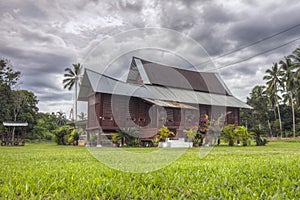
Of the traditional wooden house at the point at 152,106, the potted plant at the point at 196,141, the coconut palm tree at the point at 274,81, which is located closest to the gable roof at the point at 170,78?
the traditional wooden house at the point at 152,106

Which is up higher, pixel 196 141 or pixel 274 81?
pixel 274 81

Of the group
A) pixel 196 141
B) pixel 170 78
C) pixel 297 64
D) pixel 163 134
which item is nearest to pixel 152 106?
pixel 170 78

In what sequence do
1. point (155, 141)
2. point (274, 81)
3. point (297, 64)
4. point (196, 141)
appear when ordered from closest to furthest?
point (196, 141) < point (155, 141) < point (297, 64) < point (274, 81)

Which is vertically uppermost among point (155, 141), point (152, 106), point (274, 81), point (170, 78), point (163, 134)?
point (274, 81)

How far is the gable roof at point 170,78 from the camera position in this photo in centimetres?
1989

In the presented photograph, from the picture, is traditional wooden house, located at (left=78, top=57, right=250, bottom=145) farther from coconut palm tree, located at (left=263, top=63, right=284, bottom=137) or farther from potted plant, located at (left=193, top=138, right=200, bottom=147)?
coconut palm tree, located at (left=263, top=63, right=284, bottom=137)

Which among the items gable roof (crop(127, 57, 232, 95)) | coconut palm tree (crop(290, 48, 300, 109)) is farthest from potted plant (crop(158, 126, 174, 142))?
coconut palm tree (crop(290, 48, 300, 109))

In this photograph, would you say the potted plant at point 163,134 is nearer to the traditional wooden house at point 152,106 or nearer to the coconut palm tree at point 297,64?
the traditional wooden house at point 152,106

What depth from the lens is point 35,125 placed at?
35.9 meters

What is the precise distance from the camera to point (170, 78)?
70.0ft

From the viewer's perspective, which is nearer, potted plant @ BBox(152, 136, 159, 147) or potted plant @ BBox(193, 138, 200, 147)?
potted plant @ BBox(193, 138, 200, 147)

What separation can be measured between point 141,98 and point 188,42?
13223 millimetres

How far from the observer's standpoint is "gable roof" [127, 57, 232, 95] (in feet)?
65.2

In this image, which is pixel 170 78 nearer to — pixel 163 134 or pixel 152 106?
pixel 152 106
